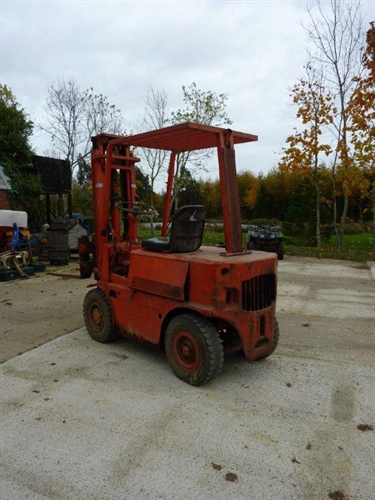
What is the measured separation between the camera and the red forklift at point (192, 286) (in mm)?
3592

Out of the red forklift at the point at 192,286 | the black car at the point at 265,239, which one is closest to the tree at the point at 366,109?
the black car at the point at 265,239

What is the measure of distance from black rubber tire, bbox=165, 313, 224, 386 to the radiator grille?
410mm

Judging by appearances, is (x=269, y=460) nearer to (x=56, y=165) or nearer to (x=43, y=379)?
→ (x=43, y=379)

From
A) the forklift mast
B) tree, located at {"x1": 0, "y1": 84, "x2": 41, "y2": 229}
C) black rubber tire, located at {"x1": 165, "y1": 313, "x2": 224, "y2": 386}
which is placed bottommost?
black rubber tire, located at {"x1": 165, "y1": 313, "x2": 224, "y2": 386}

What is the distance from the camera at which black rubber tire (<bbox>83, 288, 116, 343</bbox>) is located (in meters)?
4.70

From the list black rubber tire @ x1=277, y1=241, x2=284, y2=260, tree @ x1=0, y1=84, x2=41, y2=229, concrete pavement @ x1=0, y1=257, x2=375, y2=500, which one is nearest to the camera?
concrete pavement @ x1=0, y1=257, x2=375, y2=500

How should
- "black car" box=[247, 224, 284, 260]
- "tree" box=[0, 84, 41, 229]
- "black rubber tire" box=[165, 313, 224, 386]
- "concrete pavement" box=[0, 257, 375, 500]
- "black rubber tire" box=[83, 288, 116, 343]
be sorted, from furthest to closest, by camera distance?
"tree" box=[0, 84, 41, 229], "black car" box=[247, 224, 284, 260], "black rubber tire" box=[83, 288, 116, 343], "black rubber tire" box=[165, 313, 224, 386], "concrete pavement" box=[0, 257, 375, 500]

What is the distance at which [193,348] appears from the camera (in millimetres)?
3713

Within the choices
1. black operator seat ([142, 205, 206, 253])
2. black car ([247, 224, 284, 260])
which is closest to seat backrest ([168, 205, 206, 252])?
black operator seat ([142, 205, 206, 253])

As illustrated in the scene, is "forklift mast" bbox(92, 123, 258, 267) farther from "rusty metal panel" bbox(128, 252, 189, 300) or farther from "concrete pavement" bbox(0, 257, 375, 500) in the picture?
"concrete pavement" bbox(0, 257, 375, 500)

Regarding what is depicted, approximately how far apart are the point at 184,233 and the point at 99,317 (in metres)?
1.66

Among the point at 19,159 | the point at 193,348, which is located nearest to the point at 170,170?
the point at 193,348

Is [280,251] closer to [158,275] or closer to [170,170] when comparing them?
[170,170]

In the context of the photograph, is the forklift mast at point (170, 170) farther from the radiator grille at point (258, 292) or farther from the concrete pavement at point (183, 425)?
the concrete pavement at point (183, 425)
